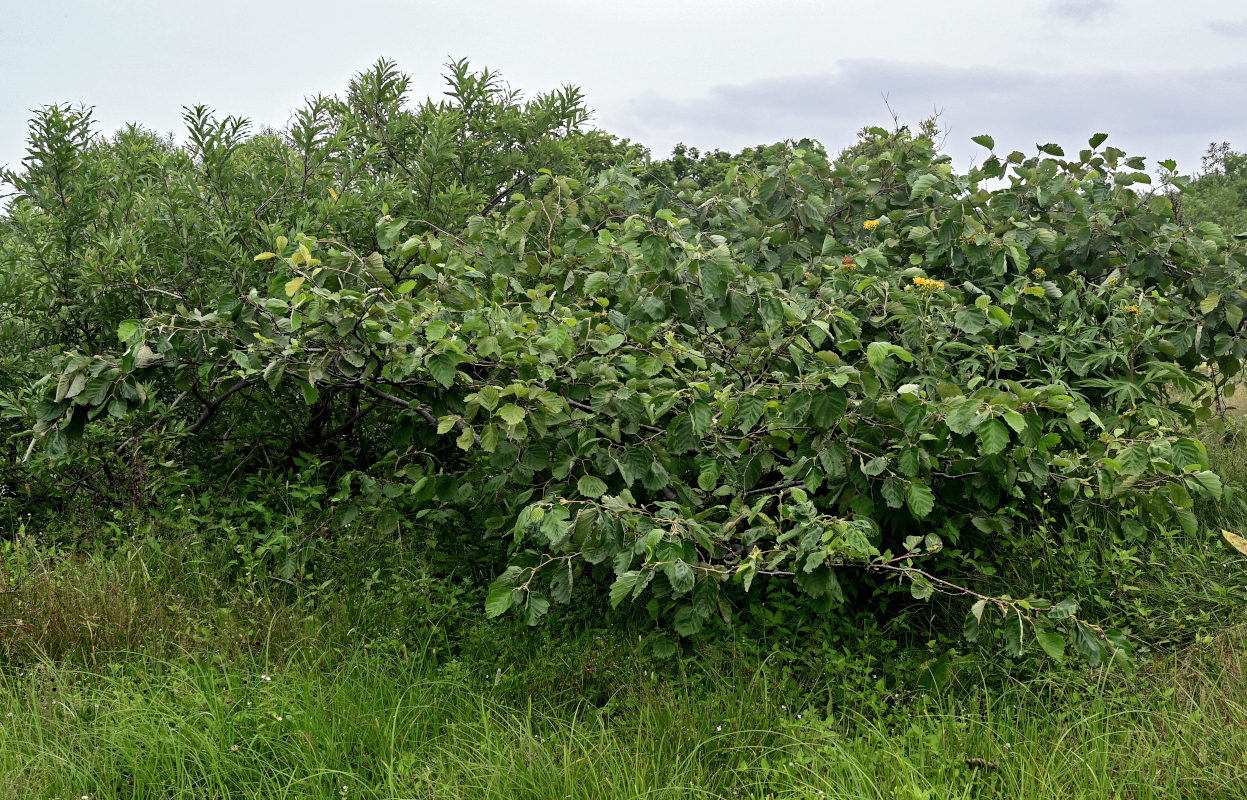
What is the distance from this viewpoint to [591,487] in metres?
3.07

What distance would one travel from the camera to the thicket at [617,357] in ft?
10.0

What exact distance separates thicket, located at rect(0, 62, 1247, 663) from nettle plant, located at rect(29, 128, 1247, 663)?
0.07 feet

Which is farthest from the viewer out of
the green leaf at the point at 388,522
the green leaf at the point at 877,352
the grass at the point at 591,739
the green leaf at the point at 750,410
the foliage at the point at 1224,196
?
the foliage at the point at 1224,196

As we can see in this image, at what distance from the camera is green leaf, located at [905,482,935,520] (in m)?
2.90

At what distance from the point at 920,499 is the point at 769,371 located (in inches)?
44.2

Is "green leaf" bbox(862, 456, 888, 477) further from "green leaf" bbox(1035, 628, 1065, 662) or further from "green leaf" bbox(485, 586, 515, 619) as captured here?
"green leaf" bbox(485, 586, 515, 619)

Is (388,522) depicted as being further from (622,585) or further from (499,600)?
(622,585)

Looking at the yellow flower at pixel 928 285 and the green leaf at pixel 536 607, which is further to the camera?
the yellow flower at pixel 928 285

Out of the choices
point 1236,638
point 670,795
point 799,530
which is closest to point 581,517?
point 799,530

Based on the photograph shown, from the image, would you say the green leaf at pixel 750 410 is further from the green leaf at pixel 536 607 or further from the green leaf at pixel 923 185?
the green leaf at pixel 923 185

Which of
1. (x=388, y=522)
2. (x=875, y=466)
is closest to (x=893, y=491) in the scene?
(x=875, y=466)

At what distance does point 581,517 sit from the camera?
288 cm

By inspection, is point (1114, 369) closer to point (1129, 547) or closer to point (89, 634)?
point (1129, 547)

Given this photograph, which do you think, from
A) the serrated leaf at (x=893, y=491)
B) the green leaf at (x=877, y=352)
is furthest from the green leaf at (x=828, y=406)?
the serrated leaf at (x=893, y=491)
